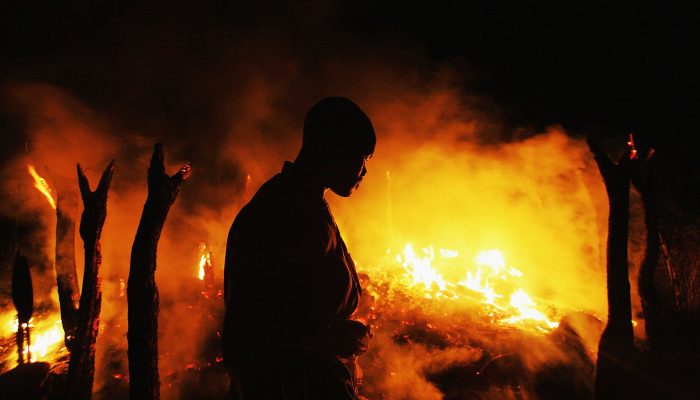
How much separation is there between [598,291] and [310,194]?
994 centimetres

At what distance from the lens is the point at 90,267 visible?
530 cm

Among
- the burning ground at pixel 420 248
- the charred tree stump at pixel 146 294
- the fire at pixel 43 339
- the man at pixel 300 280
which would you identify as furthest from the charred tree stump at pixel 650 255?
the fire at pixel 43 339

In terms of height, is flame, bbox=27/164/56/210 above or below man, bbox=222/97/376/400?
above

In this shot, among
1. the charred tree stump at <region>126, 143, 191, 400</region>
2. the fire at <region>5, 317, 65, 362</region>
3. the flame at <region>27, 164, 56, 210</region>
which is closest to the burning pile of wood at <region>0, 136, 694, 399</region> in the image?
the charred tree stump at <region>126, 143, 191, 400</region>

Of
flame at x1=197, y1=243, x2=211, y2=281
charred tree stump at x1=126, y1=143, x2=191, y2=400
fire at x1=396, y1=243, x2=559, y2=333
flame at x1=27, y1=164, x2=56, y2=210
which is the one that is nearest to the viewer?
charred tree stump at x1=126, y1=143, x2=191, y2=400

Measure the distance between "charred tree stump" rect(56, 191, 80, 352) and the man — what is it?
24.7 ft

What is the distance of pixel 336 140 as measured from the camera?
2027 millimetres

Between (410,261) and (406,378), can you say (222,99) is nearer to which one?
(410,261)

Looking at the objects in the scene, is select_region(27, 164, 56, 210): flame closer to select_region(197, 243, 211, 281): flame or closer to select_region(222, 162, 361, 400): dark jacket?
select_region(197, 243, 211, 281): flame

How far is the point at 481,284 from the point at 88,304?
28.9 ft

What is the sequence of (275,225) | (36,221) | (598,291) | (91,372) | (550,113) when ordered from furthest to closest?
(36,221), (550,113), (598,291), (91,372), (275,225)

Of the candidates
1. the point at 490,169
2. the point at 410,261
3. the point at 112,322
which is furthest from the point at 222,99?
the point at 490,169

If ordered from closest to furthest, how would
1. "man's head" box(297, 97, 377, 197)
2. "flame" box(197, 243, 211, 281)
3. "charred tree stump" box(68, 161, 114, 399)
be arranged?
"man's head" box(297, 97, 377, 197)
"charred tree stump" box(68, 161, 114, 399)
"flame" box(197, 243, 211, 281)

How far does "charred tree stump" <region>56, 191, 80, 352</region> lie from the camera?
295 inches
